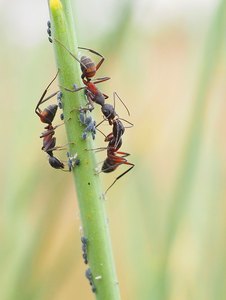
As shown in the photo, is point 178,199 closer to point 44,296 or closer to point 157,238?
point 157,238

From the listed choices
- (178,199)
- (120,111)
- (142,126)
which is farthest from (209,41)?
(120,111)

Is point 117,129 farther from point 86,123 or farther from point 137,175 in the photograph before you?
point 86,123

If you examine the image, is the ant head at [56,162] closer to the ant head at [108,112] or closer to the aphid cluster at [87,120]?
the aphid cluster at [87,120]

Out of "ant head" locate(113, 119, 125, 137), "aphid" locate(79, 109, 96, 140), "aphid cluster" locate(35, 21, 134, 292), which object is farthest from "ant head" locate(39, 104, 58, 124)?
"aphid" locate(79, 109, 96, 140)

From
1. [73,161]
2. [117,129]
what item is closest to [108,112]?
[117,129]

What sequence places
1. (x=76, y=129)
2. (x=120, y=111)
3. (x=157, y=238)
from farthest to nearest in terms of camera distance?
1. (x=120, y=111)
2. (x=157, y=238)
3. (x=76, y=129)

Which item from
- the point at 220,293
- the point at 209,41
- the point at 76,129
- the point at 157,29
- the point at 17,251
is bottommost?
the point at 220,293
